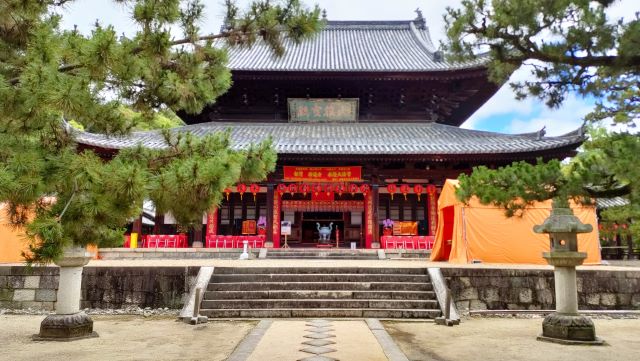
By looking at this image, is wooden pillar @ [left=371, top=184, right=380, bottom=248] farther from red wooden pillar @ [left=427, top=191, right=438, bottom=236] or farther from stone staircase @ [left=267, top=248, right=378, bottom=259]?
red wooden pillar @ [left=427, top=191, right=438, bottom=236]

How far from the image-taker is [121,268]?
8766mm

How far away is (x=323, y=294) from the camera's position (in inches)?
328

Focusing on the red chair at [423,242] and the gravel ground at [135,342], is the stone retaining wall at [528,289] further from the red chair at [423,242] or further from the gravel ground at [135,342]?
the red chair at [423,242]

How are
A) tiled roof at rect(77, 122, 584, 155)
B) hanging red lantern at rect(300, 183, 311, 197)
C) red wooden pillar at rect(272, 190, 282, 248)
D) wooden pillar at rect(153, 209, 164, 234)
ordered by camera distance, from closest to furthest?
tiled roof at rect(77, 122, 584, 155)
hanging red lantern at rect(300, 183, 311, 197)
red wooden pillar at rect(272, 190, 282, 248)
wooden pillar at rect(153, 209, 164, 234)

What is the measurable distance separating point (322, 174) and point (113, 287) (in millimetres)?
8884

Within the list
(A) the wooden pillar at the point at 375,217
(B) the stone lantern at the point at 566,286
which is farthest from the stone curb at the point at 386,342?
(A) the wooden pillar at the point at 375,217

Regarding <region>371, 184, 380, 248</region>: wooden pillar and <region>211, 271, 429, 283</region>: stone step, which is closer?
<region>211, 271, 429, 283</region>: stone step

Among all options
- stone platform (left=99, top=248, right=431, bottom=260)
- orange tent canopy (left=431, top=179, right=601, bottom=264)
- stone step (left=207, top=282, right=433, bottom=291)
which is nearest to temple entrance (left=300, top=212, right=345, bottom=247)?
stone platform (left=99, top=248, right=431, bottom=260)

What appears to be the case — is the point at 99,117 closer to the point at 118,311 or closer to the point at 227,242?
the point at 118,311

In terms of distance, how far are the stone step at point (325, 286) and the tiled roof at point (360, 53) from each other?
A: 9.19m

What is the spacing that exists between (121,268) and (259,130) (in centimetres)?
960

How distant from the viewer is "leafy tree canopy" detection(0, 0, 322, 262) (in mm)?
3555

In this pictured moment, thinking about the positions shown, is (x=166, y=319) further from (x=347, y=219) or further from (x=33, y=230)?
(x=347, y=219)

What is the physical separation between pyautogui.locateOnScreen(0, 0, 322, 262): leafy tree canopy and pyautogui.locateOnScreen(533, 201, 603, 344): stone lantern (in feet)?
14.8
